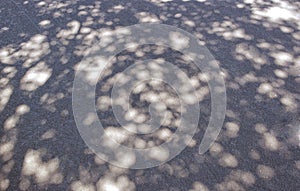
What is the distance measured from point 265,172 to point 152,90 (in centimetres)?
224

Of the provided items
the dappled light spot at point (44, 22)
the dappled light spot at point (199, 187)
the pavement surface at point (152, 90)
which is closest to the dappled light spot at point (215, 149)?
the pavement surface at point (152, 90)

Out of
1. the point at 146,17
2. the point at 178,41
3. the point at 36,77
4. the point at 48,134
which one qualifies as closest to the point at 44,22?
the point at 36,77

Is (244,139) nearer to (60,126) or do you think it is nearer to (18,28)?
(60,126)

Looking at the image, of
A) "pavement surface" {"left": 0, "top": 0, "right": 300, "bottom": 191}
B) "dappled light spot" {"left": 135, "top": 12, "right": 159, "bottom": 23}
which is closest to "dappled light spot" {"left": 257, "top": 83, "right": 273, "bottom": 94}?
"pavement surface" {"left": 0, "top": 0, "right": 300, "bottom": 191}

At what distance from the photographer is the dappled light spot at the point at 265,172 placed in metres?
4.10

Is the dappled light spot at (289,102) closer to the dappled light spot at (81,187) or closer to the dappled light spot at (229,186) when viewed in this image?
the dappled light spot at (229,186)

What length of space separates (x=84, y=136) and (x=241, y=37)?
12.5 feet

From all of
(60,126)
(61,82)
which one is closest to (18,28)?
(61,82)

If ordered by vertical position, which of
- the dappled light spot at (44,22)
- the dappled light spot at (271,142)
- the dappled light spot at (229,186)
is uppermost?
the dappled light spot at (44,22)

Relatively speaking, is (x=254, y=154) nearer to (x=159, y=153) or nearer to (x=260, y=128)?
(x=260, y=128)

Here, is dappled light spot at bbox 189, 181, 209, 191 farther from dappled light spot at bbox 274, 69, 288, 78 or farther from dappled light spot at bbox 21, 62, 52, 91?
dappled light spot at bbox 21, 62, 52, 91

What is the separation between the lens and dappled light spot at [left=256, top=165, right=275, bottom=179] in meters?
4.10

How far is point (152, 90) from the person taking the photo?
536cm

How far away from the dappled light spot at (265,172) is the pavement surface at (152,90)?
0.04 ft
